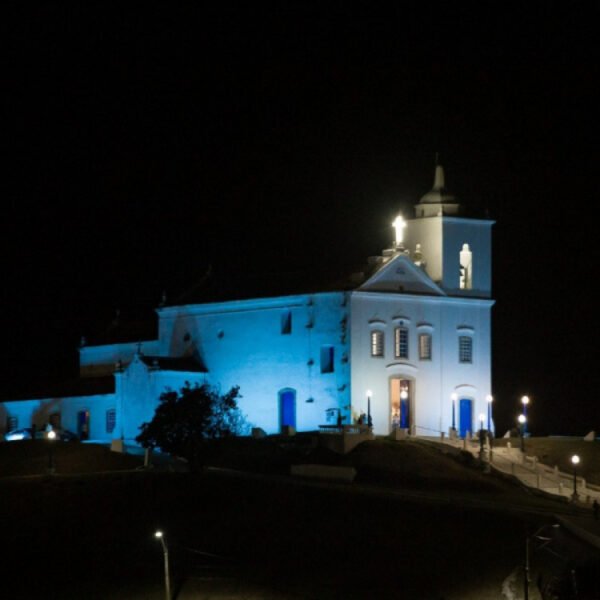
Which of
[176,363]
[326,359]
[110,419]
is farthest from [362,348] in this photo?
[110,419]

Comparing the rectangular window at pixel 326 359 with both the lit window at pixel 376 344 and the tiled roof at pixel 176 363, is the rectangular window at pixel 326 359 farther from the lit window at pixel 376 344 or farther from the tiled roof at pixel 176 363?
the tiled roof at pixel 176 363

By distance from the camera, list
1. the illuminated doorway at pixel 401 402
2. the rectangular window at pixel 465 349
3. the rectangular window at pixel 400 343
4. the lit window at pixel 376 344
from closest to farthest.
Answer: the lit window at pixel 376 344, the illuminated doorway at pixel 401 402, the rectangular window at pixel 400 343, the rectangular window at pixel 465 349

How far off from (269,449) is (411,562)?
20.0 meters

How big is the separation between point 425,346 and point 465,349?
6.97ft

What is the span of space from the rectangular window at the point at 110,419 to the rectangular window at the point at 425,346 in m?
14.1

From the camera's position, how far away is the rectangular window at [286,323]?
7388cm

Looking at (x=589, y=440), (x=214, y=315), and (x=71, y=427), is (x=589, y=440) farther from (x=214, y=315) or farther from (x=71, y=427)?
(x=71, y=427)

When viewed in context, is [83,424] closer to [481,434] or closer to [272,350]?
[272,350]

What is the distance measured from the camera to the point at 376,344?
72188 mm

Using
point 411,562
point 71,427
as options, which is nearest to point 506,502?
point 411,562

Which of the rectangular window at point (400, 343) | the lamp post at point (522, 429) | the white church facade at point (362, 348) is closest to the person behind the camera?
the lamp post at point (522, 429)

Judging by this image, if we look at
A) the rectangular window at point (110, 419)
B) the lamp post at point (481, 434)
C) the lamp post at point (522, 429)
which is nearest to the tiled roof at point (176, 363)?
the rectangular window at point (110, 419)

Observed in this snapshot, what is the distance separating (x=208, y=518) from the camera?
5541 cm

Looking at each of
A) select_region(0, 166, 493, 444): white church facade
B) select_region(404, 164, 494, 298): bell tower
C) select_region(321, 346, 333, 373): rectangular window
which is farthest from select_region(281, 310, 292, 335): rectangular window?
select_region(404, 164, 494, 298): bell tower
